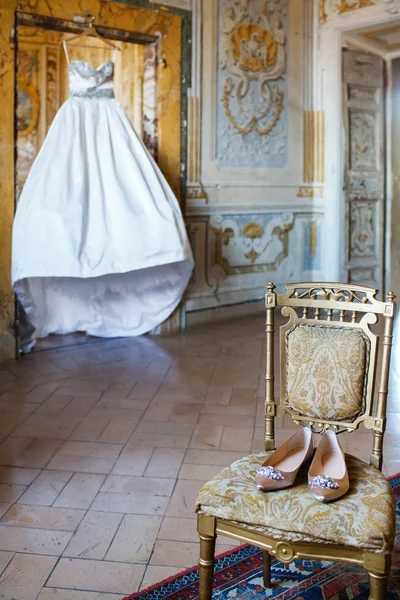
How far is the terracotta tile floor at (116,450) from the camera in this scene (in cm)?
232

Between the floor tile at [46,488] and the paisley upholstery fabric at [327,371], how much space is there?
3.93 ft

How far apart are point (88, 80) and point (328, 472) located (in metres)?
3.86

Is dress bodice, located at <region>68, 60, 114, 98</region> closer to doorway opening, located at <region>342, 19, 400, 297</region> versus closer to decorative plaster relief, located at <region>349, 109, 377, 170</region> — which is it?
doorway opening, located at <region>342, 19, 400, 297</region>

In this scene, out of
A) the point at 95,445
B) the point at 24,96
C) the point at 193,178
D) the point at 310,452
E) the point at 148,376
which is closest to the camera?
the point at 310,452

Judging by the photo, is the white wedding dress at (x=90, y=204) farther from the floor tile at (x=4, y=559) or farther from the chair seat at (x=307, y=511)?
the chair seat at (x=307, y=511)

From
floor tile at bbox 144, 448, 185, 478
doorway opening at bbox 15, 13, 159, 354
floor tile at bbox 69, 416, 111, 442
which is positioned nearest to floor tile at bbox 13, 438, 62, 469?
floor tile at bbox 69, 416, 111, 442

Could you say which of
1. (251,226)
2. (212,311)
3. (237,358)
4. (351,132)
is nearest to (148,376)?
(237,358)

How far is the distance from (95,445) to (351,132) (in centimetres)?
442

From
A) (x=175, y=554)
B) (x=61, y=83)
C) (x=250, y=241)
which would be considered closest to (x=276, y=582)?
(x=175, y=554)

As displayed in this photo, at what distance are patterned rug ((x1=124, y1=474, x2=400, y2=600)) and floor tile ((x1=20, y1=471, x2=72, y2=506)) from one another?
78cm

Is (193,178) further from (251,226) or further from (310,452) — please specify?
(310,452)

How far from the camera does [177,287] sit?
5.70m

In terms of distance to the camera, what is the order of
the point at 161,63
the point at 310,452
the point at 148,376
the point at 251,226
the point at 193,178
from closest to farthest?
1. the point at 310,452
2. the point at 148,376
3. the point at 161,63
4. the point at 193,178
5. the point at 251,226

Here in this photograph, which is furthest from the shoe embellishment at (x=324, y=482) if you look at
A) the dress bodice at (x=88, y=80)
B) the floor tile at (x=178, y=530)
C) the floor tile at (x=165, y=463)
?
the dress bodice at (x=88, y=80)
